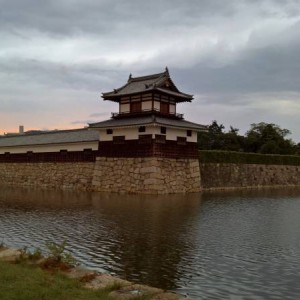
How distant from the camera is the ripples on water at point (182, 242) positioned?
27.6 ft

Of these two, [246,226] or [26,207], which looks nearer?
[246,226]

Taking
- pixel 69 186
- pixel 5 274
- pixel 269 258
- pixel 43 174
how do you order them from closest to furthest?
1. pixel 5 274
2. pixel 269 258
3. pixel 69 186
4. pixel 43 174

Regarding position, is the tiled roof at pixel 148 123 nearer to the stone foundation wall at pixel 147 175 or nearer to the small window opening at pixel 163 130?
the small window opening at pixel 163 130

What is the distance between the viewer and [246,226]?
15.7 metres

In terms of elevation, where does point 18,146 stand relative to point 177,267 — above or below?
above

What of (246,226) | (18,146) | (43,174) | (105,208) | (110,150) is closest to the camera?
(246,226)

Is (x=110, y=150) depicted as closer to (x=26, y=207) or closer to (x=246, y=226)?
(x=26, y=207)

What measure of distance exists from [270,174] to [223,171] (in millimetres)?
8924

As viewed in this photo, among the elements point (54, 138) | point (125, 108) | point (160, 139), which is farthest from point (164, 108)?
point (54, 138)

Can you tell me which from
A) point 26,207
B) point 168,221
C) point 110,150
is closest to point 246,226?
point 168,221

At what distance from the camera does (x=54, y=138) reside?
39406 mm

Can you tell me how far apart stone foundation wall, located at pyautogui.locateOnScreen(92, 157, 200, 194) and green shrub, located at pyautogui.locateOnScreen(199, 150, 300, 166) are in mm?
4492

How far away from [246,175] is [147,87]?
16983 mm

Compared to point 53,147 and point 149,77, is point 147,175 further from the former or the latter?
point 53,147
